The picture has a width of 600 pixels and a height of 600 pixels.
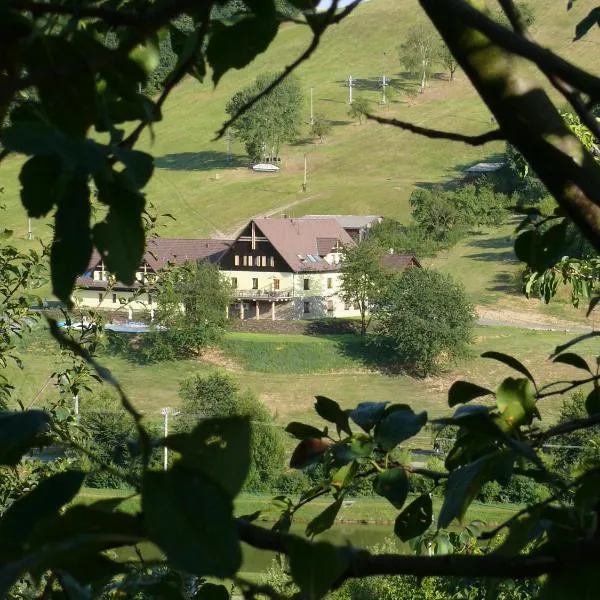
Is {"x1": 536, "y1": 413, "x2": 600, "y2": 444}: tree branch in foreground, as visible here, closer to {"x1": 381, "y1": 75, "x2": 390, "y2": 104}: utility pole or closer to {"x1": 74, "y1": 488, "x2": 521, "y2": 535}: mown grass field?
{"x1": 74, "y1": 488, "x2": 521, "y2": 535}: mown grass field

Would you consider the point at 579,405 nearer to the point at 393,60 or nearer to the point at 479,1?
the point at 479,1

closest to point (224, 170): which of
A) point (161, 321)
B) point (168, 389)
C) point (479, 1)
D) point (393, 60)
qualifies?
point (393, 60)

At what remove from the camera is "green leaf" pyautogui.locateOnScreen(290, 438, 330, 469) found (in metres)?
0.57

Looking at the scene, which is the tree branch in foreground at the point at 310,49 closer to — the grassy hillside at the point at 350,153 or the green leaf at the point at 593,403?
the green leaf at the point at 593,403

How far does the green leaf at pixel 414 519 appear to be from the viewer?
59 centimetres

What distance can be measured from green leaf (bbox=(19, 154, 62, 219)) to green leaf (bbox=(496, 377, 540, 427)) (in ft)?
0.84

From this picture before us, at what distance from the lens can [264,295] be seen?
1942 centimetres

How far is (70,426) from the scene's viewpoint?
2.45 m

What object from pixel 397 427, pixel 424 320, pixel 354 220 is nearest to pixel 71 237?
pixel 397 427

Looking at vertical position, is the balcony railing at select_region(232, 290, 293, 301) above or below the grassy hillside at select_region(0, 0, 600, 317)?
below

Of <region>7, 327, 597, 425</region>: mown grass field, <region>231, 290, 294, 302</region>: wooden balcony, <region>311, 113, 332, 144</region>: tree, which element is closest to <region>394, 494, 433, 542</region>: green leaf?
<region>7, 327, 597, 425</region>: mown grass field

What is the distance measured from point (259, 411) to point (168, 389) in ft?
8.65

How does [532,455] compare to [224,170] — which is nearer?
[532,455]

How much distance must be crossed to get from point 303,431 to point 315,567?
31 centimetres
